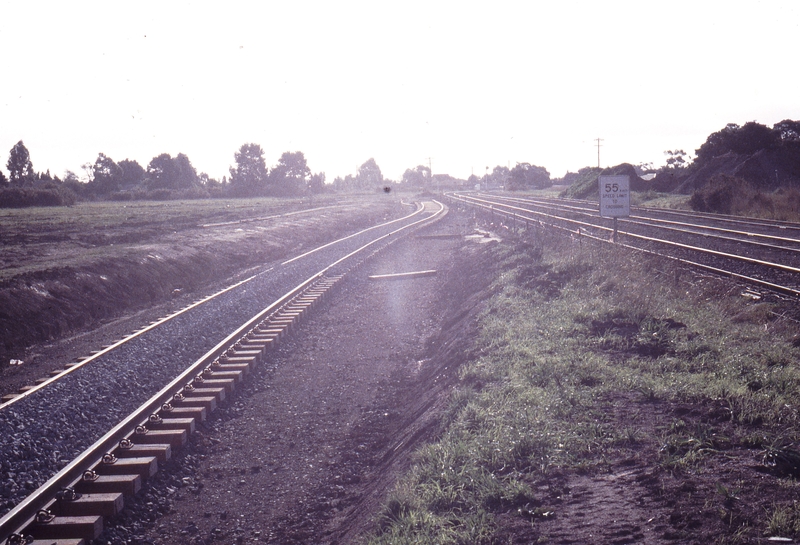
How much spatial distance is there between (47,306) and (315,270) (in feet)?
25.7

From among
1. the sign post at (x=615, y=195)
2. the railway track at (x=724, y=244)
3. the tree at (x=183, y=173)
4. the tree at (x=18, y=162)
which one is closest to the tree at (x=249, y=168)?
the tree at (x=183, y=173)

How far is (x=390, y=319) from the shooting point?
44.1 ft

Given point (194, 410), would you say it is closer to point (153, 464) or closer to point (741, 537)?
point (153, 464)

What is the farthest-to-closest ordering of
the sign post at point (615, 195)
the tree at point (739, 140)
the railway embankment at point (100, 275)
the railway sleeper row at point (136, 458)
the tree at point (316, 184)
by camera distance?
the tree at point (316, 184)
the tree at point (739, 140)
the sign post at point (615, 195)
the railway embankment at point (100, 275)
the railway sleeper row at point (136, 458)

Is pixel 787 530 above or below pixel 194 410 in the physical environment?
above

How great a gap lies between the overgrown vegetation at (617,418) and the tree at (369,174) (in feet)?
510

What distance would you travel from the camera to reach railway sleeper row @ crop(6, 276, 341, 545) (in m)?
4.96

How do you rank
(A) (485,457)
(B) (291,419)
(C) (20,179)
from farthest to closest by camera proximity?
1. (C) (20,179)
2. (B) (291,419)
3. (A) (485,457)

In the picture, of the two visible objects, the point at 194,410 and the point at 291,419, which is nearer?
the point at 194,410

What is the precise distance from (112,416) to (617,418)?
595 cm

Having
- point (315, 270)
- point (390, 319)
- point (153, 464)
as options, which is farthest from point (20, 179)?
point (153, 464)

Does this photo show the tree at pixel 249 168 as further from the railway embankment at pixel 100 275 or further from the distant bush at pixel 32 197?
the railway embankment at pixel 100 275

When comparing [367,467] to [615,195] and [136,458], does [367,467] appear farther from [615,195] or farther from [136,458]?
[615,195]

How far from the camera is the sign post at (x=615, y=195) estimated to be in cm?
1468
